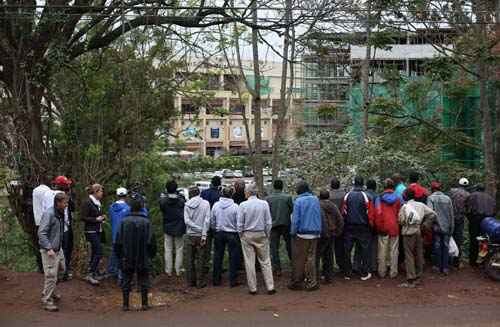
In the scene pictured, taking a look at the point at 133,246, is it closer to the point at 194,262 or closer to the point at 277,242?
the point at 194,262

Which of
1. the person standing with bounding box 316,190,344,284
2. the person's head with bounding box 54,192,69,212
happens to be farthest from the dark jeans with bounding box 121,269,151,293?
the person standing with bounding box 316,190,344,284

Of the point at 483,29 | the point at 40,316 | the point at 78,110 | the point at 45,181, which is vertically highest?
the point at 483,29

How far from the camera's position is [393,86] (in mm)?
17234

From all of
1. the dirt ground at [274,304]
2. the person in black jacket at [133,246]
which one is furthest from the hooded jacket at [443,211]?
the person in black jacket at [133,246]

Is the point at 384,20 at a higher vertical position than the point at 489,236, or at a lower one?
higher

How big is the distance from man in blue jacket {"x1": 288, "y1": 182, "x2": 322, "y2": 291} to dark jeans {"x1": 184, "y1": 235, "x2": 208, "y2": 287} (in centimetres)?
151

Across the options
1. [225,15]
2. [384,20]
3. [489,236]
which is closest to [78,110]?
[225,15]

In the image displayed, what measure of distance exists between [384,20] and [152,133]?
612cm

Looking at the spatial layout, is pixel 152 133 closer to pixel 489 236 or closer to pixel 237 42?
pixel 237 42

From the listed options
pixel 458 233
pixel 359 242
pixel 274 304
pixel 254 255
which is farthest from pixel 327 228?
pixel 458 233

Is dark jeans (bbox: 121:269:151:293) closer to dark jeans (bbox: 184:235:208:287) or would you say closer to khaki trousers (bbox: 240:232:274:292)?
dark jeans (bbox: 184:235:208:287)

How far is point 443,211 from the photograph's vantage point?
11.2m

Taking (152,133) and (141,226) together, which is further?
(152,133)

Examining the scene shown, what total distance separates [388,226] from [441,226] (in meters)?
0.97
